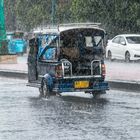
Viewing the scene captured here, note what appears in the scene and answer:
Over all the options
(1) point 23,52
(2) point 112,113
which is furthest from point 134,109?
(1) point 23,52

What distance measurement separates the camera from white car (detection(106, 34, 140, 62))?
1375 inches

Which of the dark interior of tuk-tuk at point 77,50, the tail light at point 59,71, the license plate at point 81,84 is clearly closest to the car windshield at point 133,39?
the dark interior of tuk-tuk at point 77,50

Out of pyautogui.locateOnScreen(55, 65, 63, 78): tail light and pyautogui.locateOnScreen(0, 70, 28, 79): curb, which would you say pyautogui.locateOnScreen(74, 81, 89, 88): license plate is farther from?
pyautogui.locateOnScreen(0, 70, 28, 79): curb

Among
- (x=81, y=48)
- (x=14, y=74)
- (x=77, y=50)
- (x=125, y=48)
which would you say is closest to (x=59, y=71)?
(x=77, y=50)

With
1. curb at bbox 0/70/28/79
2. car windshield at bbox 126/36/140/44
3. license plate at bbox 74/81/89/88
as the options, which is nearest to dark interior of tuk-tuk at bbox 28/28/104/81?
license plate at bbox 74/81/89/88

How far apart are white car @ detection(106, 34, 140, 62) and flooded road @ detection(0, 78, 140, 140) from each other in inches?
664

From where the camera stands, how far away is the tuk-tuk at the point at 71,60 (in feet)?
55.0

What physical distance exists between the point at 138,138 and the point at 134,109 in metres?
4.01

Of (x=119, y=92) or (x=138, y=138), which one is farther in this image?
(x=119, y=92)

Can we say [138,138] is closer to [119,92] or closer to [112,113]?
[112,113]

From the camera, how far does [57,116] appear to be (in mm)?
12703

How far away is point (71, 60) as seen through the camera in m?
17.1

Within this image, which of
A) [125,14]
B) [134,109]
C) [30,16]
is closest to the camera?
[134,109]

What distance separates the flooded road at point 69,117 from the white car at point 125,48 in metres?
16.9
